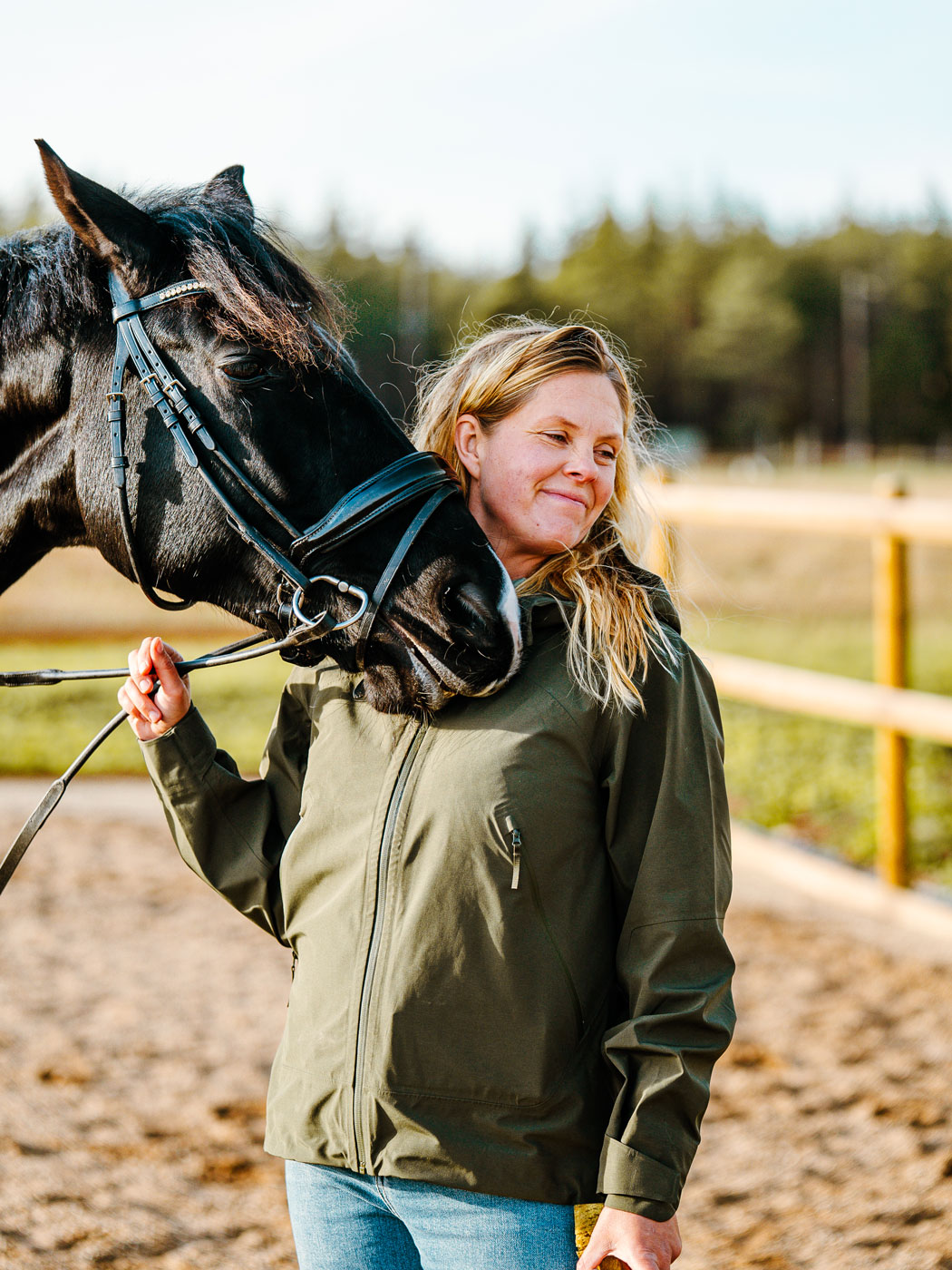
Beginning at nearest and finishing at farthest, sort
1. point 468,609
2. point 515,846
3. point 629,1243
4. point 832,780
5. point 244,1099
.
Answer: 1. point 629,1243
2. point 515,846
3. point 468,609
4. point 244,1099
5. point 832,780

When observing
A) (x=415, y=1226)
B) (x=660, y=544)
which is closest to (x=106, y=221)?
(x=660, y=544)

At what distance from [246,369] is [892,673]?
12.7ft

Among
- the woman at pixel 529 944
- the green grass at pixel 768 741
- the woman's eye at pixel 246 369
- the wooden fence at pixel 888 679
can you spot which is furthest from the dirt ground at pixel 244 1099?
the woman's eye at pixel 246 369

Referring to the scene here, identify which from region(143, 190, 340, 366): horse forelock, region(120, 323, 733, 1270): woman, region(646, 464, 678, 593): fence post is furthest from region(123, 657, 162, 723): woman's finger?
region(646, 464, 678, 593): fence post

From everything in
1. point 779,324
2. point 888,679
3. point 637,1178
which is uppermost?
point 779,324

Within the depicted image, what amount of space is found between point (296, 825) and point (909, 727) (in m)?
3.62

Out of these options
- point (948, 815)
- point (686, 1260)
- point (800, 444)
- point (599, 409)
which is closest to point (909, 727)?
point (948, 815)

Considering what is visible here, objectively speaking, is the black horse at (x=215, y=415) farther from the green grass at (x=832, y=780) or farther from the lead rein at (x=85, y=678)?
the green grass at (x=832, y=780)

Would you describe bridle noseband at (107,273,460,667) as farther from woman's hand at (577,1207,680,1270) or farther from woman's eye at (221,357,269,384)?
woman's hand at (577,1207,680,1270)

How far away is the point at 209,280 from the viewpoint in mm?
1652

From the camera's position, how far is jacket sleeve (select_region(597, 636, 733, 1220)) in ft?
4.27

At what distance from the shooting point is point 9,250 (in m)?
1.80

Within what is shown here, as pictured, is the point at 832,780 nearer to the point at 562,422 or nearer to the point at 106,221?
the point at 562,422

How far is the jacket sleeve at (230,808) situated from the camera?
1657mm
